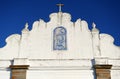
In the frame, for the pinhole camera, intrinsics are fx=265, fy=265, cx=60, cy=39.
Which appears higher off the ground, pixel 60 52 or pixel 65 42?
pixel 65 42

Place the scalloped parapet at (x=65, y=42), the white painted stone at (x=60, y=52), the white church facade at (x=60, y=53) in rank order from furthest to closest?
1. the scalloped parapet at (x=65, y=42)
2. the white painted stone at (x=60, y=52)
3. the white church facade at (x=60, y=53)

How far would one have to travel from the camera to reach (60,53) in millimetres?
17719

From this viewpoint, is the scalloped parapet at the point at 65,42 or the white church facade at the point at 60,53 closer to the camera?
the white church facade at the point at 60,53

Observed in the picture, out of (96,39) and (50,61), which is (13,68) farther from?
(96,39)

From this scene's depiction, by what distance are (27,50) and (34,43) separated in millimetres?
695

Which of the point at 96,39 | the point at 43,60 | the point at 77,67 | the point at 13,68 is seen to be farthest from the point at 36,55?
the point at 96,39

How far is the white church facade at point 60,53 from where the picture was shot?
17.0m

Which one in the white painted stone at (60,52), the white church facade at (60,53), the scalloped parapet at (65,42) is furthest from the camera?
the scalloped parapet at (65,42)

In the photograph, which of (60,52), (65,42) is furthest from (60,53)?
(65,42)

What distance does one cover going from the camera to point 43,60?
1745 centimetres

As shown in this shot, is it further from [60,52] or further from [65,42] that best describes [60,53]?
[65,42]

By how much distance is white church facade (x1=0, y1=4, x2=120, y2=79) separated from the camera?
55.8ft

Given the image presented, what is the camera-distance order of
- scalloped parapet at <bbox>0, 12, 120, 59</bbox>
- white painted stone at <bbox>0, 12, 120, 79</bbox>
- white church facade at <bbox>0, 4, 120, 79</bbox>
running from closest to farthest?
white church facade at <bbox>0, 4, 120, 79</bbox>, white painted stone at <bbox>0, 12, 120, 79</bbox>, scalloped parapet at <bbox>0, 12, 120, 59</bbox>

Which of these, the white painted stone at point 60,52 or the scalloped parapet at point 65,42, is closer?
the white painted stone at point 60,52
